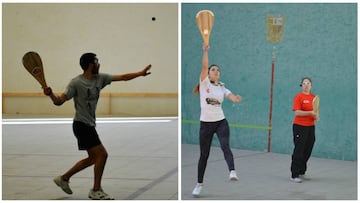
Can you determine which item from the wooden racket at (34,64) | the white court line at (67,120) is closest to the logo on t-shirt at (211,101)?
the wooden racket at (34,64)

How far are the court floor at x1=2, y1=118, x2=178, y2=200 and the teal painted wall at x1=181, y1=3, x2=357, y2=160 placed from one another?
3.51 ft

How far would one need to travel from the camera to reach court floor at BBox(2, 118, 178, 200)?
209 inches

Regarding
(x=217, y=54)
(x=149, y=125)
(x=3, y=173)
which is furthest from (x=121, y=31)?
(x=3, y=173)

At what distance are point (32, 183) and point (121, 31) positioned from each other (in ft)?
31.0

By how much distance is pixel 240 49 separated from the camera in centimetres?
852

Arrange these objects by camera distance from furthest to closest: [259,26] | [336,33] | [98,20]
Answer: [98,20]
[259,26]
[336,33]

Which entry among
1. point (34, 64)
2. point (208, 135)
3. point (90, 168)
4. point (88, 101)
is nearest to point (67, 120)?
point (90, 168)

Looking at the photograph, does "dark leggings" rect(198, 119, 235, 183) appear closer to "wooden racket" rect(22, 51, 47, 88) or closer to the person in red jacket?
the person in red jacket

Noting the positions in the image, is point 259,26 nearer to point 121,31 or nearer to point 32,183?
point 32,183

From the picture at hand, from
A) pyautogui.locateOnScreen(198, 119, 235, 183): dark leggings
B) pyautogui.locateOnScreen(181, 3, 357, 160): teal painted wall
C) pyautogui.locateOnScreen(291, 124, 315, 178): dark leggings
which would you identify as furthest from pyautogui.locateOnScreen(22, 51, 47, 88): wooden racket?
pyautogui.locateOnScreen(181, 3, 357, 160): teal painted wall

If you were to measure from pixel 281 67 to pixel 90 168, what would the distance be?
310 cm

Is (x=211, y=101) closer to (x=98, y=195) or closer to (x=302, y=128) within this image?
(x=98, y=195)

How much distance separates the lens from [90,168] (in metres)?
6.58

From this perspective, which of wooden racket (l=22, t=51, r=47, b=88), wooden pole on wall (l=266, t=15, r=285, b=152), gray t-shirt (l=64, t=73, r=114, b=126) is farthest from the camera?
wooden pole on wall (l=266, t=15, r=285, b=152)
